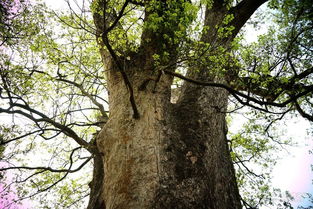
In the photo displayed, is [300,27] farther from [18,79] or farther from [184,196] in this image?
[18,79]

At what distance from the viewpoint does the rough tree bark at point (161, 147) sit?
7.95 ft

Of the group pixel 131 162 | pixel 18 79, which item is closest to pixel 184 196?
pixel 131 162

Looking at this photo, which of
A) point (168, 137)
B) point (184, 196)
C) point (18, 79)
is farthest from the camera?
point (18, 79)

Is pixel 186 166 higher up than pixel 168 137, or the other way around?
pixel 168 137

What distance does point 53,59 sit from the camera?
5.10m

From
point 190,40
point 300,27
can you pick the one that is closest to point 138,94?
point 190,40

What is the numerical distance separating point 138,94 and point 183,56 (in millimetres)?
980

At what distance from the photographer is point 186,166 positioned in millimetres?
2697

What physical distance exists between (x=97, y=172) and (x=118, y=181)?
7.28 feet

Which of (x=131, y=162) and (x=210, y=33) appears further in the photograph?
(x=210, y=33)

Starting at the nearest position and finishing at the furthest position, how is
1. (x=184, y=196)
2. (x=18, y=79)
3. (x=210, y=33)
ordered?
(x=184, y=196) → (x=18, y=79) → (x=210, y=33)

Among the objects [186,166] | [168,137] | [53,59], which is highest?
[53,59]

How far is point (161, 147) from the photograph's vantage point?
2834 mm

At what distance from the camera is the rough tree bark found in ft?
7.95
